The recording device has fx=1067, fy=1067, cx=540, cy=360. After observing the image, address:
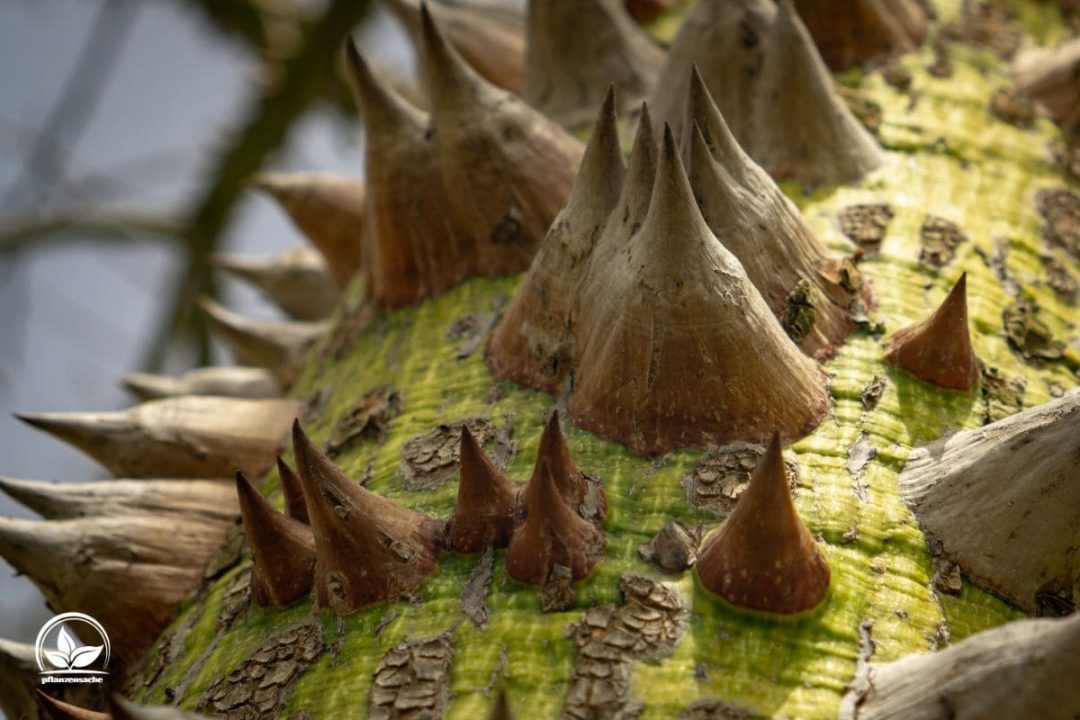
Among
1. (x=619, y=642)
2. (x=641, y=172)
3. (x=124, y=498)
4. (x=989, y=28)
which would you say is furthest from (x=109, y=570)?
(x=989, y=28)

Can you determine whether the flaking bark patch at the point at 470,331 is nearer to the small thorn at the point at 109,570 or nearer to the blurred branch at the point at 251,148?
the small thorn at the point at 109,570

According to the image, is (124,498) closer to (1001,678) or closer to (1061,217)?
(1001,678)

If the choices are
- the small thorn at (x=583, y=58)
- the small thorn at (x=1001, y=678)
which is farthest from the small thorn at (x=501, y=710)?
the small thorn at (x=583, y=58)

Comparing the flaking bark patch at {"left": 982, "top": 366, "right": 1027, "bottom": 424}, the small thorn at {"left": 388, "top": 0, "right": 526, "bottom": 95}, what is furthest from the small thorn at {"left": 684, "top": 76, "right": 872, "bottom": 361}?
the small thorn at {"left": 388, "top": 0, "right": 526, "bottom": 95}

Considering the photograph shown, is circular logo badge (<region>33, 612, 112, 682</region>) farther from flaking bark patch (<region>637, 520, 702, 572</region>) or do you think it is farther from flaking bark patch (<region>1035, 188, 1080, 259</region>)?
flaking bark patch (<region>1035, 188, 1080, 259</region>)

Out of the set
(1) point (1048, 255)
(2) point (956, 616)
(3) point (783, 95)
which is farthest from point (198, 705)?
(1) point (1048, 255)

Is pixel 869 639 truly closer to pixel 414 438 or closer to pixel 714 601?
pixel 714 601
